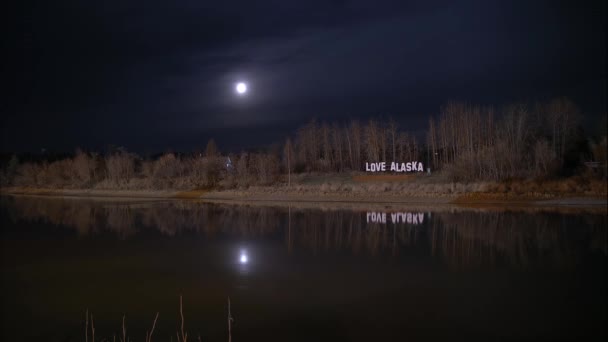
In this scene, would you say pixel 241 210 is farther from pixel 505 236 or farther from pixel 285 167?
pixel 285 167

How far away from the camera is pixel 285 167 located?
59812 millimetres

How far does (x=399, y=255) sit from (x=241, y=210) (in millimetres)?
18083

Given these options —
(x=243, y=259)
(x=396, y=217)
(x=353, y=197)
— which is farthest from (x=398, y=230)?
(x=353, y=197)

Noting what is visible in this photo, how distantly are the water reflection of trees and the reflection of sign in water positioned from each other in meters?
0.56

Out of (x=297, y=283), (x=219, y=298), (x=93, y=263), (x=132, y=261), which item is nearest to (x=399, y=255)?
(x=297, y=283)

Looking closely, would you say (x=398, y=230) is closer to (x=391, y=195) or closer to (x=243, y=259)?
(x=243, y=259)

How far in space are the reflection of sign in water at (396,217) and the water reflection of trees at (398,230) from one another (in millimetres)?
563

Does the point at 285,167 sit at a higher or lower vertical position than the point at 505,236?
higher

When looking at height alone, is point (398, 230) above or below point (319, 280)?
above

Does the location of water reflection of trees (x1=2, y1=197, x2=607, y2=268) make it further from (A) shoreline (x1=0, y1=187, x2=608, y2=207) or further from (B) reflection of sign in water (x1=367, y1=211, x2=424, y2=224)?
(A) shoreline (x1=0, y1=187, x2=608, y2=207)

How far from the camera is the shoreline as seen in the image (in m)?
30.9

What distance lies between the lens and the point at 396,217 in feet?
84.1

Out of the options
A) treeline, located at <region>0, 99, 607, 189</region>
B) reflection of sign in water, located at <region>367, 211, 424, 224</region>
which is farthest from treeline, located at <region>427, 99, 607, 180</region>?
reflection of sign in water, located at <region>367, 211, 424, 224</region>

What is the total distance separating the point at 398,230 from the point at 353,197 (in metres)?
16.8
